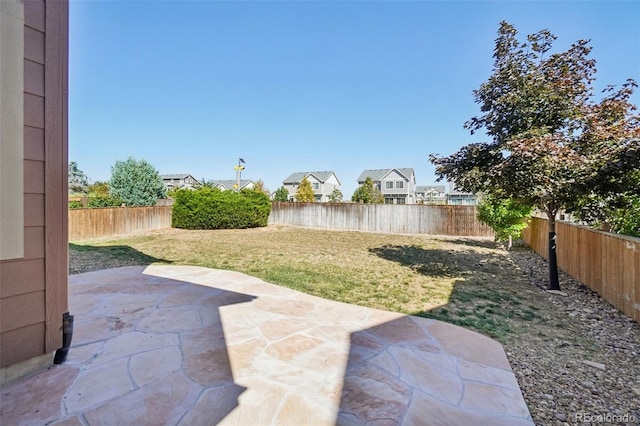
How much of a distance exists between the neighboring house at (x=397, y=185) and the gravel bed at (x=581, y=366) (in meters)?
29.9

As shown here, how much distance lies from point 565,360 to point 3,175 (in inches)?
166

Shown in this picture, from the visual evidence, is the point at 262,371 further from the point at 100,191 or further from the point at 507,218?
the point at 100,191

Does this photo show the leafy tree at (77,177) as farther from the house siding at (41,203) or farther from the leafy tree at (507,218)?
the leafy tree at (507,218)

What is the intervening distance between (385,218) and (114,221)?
11.9 meters

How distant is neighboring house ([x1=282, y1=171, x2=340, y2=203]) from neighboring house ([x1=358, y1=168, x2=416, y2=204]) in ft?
17.5

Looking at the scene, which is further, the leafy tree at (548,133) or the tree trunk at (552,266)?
the tree trunk at (552,266)

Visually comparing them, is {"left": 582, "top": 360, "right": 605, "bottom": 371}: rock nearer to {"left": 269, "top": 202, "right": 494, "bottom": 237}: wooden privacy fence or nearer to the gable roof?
{"left": 269, "top": 202, "right": 494, "bottom": 237}: wooden privacy fence

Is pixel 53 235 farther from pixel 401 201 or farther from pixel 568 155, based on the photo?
pixel 401 201

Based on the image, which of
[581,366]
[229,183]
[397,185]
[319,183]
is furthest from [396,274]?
[229,183]

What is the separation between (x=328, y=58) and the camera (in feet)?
30.2

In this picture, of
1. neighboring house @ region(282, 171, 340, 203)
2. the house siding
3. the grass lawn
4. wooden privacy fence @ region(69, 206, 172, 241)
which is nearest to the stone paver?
the house siding

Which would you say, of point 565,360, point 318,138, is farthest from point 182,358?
point 318,138

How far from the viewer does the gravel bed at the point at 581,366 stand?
1756 millimetres

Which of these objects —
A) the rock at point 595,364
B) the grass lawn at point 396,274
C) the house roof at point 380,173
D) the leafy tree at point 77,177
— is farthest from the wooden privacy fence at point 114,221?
the house roof at point 380,173
